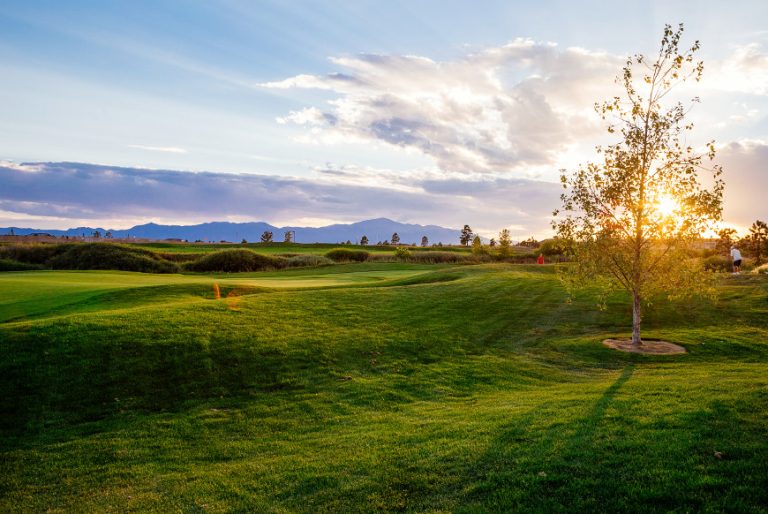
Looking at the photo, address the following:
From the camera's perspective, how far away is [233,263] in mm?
67812

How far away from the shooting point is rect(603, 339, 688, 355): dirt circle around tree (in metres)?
20.7

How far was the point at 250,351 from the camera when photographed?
17.8m

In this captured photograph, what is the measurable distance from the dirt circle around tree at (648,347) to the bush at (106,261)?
188 ft

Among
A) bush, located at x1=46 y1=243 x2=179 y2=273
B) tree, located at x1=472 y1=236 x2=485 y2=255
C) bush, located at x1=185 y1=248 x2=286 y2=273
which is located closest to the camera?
bush, located at x1=46 y1=243 x2=179 y2=273

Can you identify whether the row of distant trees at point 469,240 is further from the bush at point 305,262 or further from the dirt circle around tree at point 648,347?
the dirt circle around tree at point 648,347

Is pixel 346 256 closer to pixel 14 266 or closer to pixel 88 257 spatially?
pixel 88 257

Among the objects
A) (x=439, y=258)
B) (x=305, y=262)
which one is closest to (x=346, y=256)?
(x=305, y=262)

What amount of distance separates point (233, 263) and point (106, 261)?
1621 cm

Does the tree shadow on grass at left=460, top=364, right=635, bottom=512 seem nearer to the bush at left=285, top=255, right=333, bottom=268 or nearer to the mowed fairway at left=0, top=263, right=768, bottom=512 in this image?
the mowed fairway at left=0, top=263, right=768, bottom=512

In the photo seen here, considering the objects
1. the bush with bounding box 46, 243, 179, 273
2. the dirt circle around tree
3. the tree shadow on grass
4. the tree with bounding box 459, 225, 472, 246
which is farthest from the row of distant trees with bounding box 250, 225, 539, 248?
the tree shadow on grass

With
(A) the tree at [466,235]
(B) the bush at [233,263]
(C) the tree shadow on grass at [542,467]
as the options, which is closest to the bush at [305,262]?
(B) the bush at [233,263]

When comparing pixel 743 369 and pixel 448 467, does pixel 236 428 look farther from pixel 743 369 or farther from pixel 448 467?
pixel 743 369

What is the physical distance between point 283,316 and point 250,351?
4.82 meters

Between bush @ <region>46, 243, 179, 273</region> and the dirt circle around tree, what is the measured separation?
57.4m
